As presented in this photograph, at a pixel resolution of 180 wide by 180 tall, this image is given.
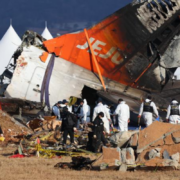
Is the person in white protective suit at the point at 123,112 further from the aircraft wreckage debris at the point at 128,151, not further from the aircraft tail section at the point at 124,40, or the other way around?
the aircraft tail section at the point at 124,40

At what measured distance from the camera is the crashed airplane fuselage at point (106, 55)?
23156mm

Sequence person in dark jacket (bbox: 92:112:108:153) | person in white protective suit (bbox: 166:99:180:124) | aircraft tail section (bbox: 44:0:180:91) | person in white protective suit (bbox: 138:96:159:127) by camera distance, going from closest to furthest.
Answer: person in dark jacket (bbox: 92:112:108:153) < person in white protective suit (bbox: 166:99:180:124) < person in white protective suit (bbox: 138:96:159:127) < aircraft tail section (bbox: 44:0:180:91)

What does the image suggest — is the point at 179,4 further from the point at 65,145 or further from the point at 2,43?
the point at 2,43

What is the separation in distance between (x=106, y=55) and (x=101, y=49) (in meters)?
0.34

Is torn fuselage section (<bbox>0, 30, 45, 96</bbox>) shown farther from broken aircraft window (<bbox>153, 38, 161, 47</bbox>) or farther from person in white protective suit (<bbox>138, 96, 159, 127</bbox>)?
person in white protective suit (<bbox>138, 96, 159, 127</bbox>)

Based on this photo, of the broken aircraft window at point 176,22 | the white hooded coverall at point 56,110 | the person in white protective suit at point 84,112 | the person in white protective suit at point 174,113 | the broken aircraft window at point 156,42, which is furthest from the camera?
the broken aircraft window at point 156,42

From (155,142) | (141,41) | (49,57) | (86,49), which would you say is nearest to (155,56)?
(141,41)

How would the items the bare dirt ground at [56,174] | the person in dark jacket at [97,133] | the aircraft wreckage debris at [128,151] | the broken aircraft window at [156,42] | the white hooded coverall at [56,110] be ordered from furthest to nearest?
1. the broken aircraft window at [156,42]
2. the white hooded coverall at [56,110]
3. the person in dark jacket at [97,133]
4. the aircraft wreckage debris at [128,151]
5. the bare dirt ground at [56,174]

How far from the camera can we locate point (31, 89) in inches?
910

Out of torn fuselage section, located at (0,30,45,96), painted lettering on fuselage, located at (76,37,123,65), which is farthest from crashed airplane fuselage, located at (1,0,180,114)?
torn fuselage section, located at (0,30,45,96)

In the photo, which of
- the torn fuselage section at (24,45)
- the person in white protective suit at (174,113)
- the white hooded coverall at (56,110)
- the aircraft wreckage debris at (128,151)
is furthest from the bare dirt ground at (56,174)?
the torn fuselage section at (24,45)

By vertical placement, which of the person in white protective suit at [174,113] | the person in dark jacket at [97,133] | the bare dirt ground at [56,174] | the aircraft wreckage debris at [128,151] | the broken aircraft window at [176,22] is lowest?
the bare dirt ground at [56,174]

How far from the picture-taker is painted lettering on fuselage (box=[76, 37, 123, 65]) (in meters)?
23.6

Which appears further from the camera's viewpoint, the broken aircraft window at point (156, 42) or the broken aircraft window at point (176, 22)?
the broken aircraft window at point (156, 42)
